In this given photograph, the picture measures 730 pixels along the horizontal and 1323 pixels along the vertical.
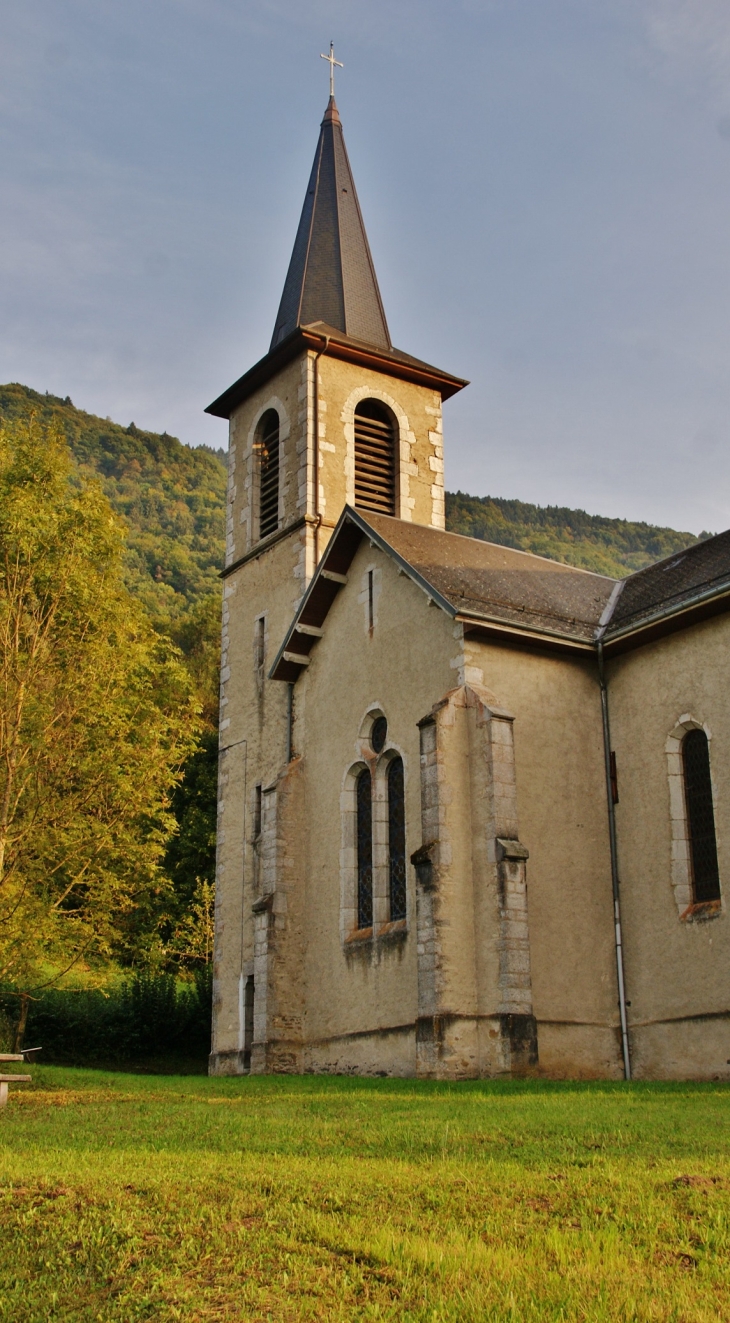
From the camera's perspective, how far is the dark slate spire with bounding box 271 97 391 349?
28.1m

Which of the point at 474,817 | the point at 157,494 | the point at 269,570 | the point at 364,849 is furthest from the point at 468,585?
the point at 157,494

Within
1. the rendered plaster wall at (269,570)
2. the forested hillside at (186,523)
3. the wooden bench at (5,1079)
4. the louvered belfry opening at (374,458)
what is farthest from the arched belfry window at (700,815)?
the forested hillside at (186,523)

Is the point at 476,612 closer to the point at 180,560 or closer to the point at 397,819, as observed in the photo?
the point at 397,819

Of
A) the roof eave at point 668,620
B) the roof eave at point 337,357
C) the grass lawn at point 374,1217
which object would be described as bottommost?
the grass lawn at point 374,1217

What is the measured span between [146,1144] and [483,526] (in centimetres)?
5664

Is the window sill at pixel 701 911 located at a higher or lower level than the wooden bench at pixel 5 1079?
higher

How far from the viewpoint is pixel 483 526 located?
6425 cm

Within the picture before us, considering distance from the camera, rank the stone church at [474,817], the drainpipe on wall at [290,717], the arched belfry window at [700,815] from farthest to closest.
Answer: the drainpipe on wall at [290,717] < the arched belfry window at [700,815] < the stone church at [474,817]

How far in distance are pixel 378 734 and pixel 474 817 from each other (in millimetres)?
3651

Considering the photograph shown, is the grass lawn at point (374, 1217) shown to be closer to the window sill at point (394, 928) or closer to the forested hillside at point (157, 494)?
the window sill at point (394, 928)

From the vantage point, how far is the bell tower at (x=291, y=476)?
24.2 m

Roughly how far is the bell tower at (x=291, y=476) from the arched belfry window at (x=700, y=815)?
8.15 meters

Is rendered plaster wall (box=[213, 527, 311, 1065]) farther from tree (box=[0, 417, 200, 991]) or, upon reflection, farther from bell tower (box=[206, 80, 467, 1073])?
tree (box=[0, 417, 200, 991])

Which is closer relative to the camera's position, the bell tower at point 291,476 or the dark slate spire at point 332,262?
the bell tower at point 291,476
